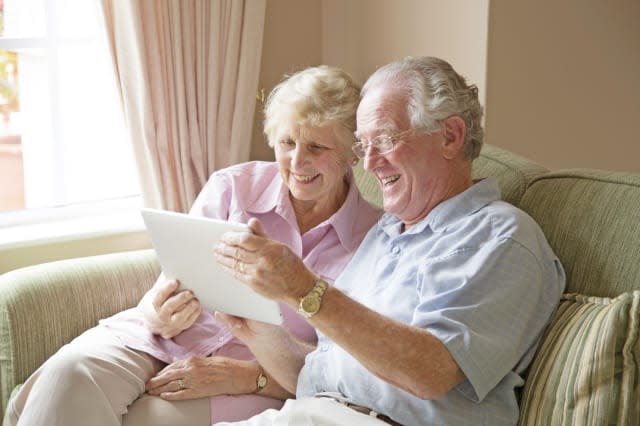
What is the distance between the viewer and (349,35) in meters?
3.26

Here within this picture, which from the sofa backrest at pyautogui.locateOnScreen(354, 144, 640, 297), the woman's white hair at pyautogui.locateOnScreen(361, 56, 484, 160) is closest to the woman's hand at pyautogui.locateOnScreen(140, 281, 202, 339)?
the woman's white hair at pyautogui.locateOnScreen(361, 56, 484, 160)

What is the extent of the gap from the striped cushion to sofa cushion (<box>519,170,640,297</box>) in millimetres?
66

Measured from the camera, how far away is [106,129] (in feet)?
10.5

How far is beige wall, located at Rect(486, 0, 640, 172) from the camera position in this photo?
9.25 ft

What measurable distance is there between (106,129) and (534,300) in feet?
6.67

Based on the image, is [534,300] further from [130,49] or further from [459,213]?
[130,49]

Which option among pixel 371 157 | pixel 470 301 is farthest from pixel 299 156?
pixel 470 301

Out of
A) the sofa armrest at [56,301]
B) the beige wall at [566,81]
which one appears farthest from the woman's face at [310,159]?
the beige wall at [566,81]

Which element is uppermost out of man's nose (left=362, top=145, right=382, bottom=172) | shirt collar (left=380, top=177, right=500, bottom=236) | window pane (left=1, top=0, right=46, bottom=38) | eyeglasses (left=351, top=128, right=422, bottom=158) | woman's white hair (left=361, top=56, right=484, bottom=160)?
window pane (left=1, top=0, right=46, bottom=38)

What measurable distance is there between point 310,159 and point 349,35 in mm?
1239

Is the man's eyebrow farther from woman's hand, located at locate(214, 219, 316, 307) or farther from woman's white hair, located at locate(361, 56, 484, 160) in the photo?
woman's hand, located at locate(214, 219, 316, 307)

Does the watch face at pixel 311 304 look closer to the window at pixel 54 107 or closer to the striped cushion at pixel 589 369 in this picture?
the striped cushion at pixel 589 369

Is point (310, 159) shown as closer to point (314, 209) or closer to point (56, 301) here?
point (314, 209)

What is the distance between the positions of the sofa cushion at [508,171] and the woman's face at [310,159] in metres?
0.33
